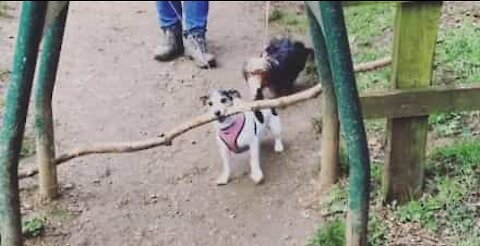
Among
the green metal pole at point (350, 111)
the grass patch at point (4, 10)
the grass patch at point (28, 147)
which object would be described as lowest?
the grass patch at point (28, 147)

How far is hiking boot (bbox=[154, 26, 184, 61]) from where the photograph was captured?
5.22 m

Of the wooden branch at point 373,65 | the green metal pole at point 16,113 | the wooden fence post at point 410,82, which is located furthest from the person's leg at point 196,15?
the green metal pole at point 16,113

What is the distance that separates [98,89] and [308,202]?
1606 millimetres

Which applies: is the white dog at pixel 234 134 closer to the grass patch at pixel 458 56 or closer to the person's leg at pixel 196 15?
the grass patch at pixel 458 56

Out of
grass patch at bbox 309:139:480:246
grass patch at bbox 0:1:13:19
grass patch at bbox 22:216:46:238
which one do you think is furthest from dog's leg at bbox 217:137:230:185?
grass patch at bbox 0:1:13:19

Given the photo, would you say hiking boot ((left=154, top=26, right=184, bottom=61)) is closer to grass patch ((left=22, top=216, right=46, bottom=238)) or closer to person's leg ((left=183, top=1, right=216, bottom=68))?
person's leg ((left=183, top=1, right=216, bottom=68))

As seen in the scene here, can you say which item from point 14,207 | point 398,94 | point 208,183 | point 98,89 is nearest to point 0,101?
point 98,89

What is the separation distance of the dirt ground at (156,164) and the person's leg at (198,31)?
0.06 m

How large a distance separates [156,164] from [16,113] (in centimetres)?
130

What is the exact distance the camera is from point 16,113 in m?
2.80

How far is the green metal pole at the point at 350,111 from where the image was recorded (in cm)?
243

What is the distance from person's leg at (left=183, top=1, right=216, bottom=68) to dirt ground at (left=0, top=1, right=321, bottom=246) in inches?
2.5

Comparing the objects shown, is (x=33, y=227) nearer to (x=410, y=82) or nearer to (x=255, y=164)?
(x=255, y=164)

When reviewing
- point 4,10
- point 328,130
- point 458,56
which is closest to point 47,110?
point 328,130
